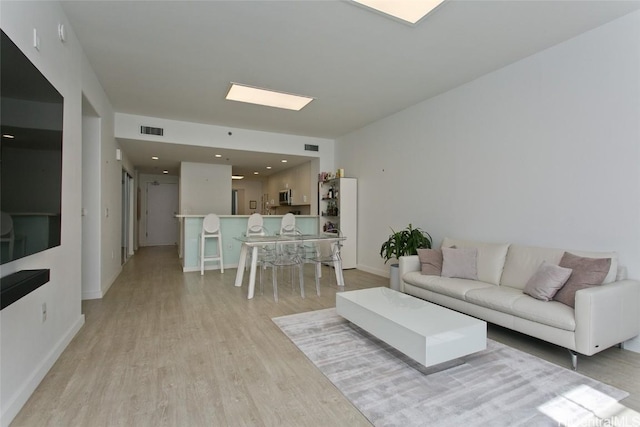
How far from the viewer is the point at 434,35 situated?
296 centimetres

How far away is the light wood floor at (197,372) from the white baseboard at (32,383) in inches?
1.7

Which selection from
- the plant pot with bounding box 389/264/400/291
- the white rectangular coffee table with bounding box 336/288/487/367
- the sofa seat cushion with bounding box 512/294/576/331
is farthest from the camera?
the plant pot with bounding box 389/264/400/291

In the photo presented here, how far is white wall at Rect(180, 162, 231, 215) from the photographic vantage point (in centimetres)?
807

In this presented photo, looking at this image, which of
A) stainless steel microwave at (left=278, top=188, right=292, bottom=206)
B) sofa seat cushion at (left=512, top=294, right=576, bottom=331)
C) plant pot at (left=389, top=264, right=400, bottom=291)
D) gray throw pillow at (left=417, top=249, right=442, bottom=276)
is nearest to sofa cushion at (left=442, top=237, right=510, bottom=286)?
gray throw pillow at (left=417, top=249, right=442, bottom=276)

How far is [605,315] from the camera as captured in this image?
229 cm

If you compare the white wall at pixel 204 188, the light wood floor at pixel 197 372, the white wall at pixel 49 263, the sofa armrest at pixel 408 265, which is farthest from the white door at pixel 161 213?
the sofa armrest at pixel 408 265

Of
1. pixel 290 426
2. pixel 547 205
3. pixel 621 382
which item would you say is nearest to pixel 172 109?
pixel 290 426

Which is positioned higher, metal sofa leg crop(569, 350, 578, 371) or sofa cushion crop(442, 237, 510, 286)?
sofa cushion crop(442, 237, 510, 286)

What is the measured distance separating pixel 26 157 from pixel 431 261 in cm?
367

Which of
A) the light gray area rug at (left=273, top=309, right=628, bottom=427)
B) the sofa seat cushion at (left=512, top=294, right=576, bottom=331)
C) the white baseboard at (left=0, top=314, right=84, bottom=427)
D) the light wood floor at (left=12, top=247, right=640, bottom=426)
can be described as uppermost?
the sofa seat cushion at (left=512, top=294, right=576, bottom=331)

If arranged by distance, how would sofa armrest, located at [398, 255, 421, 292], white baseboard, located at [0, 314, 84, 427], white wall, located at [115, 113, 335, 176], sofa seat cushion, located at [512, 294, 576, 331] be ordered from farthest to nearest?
1. white wall, located at [115, 113, 335, 176]
2. sofa armrest, located at [398, 255, 421, 292]
3. sofa seat cushion, located at [512, 294, 576, 331]
4. white baseboard, located at [0, 314, 84, 427]

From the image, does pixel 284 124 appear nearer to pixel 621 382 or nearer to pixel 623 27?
pixel 623 27

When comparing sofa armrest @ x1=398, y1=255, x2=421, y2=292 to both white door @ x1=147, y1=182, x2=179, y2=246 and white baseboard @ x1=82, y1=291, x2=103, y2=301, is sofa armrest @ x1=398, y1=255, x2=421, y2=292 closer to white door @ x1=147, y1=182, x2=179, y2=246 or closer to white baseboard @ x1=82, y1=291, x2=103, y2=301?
white baseboard @ x1=82, y1=291, x2=103, y2=301

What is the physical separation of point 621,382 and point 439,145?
3.17 meters
